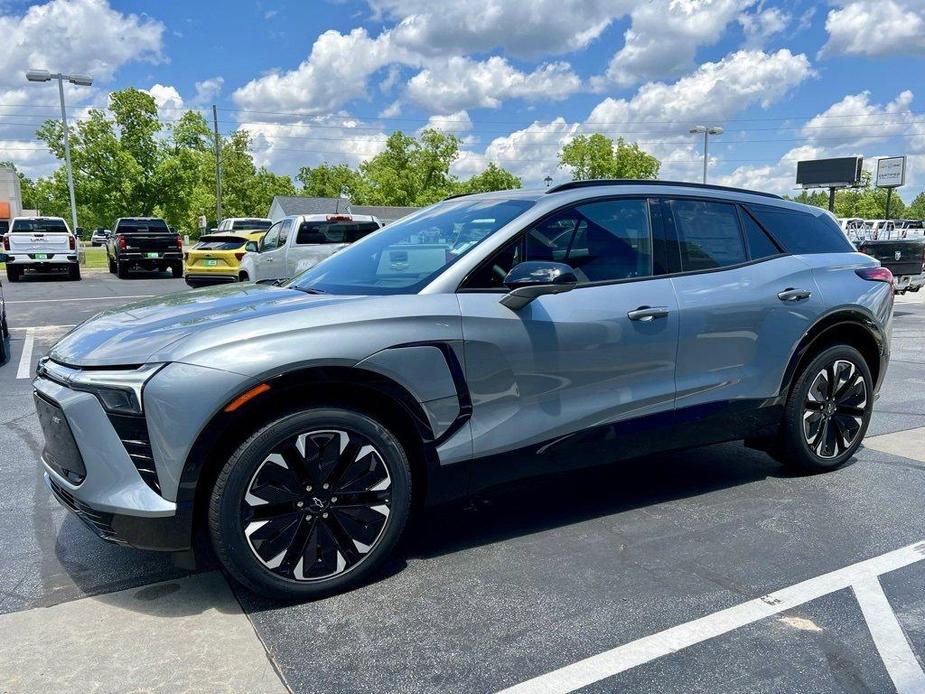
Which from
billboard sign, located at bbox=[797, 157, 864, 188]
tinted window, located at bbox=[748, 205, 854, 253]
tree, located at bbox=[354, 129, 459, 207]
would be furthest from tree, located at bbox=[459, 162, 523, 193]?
tinted window, located at bbox=[748, 205, 854, 253]

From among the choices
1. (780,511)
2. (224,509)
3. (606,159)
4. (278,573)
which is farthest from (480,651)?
(606,159)

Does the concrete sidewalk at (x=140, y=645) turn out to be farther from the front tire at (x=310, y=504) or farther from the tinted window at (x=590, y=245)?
the tinted window at (x=590, y=245)

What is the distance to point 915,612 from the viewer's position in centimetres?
290

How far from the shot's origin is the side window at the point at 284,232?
1359 cm

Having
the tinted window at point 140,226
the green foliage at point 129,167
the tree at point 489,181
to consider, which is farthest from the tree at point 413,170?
the tinted window at point 140,226

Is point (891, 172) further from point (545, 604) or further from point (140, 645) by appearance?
point (140, 645)

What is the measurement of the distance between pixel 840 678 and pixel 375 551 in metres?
1.76

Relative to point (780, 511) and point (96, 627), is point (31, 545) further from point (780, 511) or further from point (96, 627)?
point (780, 511)

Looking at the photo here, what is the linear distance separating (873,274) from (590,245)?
216 centimetres

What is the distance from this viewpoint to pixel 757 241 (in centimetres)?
427

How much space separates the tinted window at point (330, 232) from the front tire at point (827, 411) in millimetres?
10092

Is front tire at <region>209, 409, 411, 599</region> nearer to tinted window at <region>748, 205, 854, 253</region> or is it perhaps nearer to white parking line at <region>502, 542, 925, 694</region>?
white parking line at <region>502, 542, 925, 694</region>

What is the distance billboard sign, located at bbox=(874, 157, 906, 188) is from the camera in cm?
4725

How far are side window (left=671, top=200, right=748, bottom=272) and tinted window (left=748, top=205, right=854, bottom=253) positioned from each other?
28 centimetres
